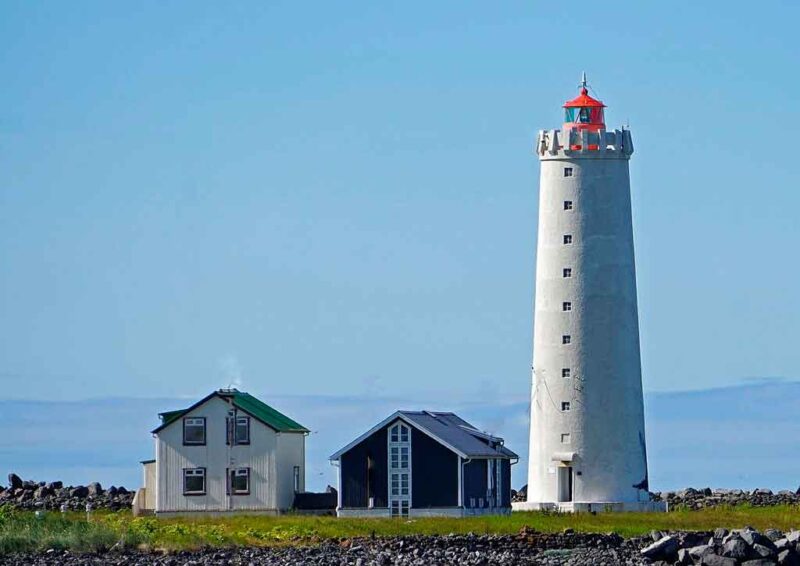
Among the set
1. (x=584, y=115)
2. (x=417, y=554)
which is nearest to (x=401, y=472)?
(x=584, y=115)

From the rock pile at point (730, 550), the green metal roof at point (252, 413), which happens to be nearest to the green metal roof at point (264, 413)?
the green metal roof at point (252, 413)

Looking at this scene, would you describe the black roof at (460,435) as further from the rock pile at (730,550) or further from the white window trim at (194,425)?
the rock pile at (730,550)

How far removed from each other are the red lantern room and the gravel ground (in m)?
14.3

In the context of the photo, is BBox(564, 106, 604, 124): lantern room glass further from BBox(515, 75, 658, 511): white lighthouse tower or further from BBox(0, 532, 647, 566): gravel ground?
BBox(0, 532, 647, 566): gravel ground

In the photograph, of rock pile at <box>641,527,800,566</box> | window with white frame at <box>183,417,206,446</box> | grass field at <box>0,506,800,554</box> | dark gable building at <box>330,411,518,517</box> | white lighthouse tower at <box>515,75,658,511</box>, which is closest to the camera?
rock pile at <box>641,527,800,566</box>

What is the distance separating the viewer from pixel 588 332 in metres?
52.8

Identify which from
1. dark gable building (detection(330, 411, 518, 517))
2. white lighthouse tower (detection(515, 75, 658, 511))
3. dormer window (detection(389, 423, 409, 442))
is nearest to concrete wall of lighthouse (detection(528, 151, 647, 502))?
white lighthouse tower (detection(515, 75, 658, 511))

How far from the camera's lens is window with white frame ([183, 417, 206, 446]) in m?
51.9

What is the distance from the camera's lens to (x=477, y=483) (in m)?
52.0

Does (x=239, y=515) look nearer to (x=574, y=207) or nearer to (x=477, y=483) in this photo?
(x=477, y=483)

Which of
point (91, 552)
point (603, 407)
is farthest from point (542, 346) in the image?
point (91, 552)

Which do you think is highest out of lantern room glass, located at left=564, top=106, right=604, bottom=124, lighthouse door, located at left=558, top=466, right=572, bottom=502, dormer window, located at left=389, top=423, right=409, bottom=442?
lantern room glass, located at left=564, top=106, right=604, bottom=124

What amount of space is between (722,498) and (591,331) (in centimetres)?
925

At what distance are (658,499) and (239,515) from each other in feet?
44.4
